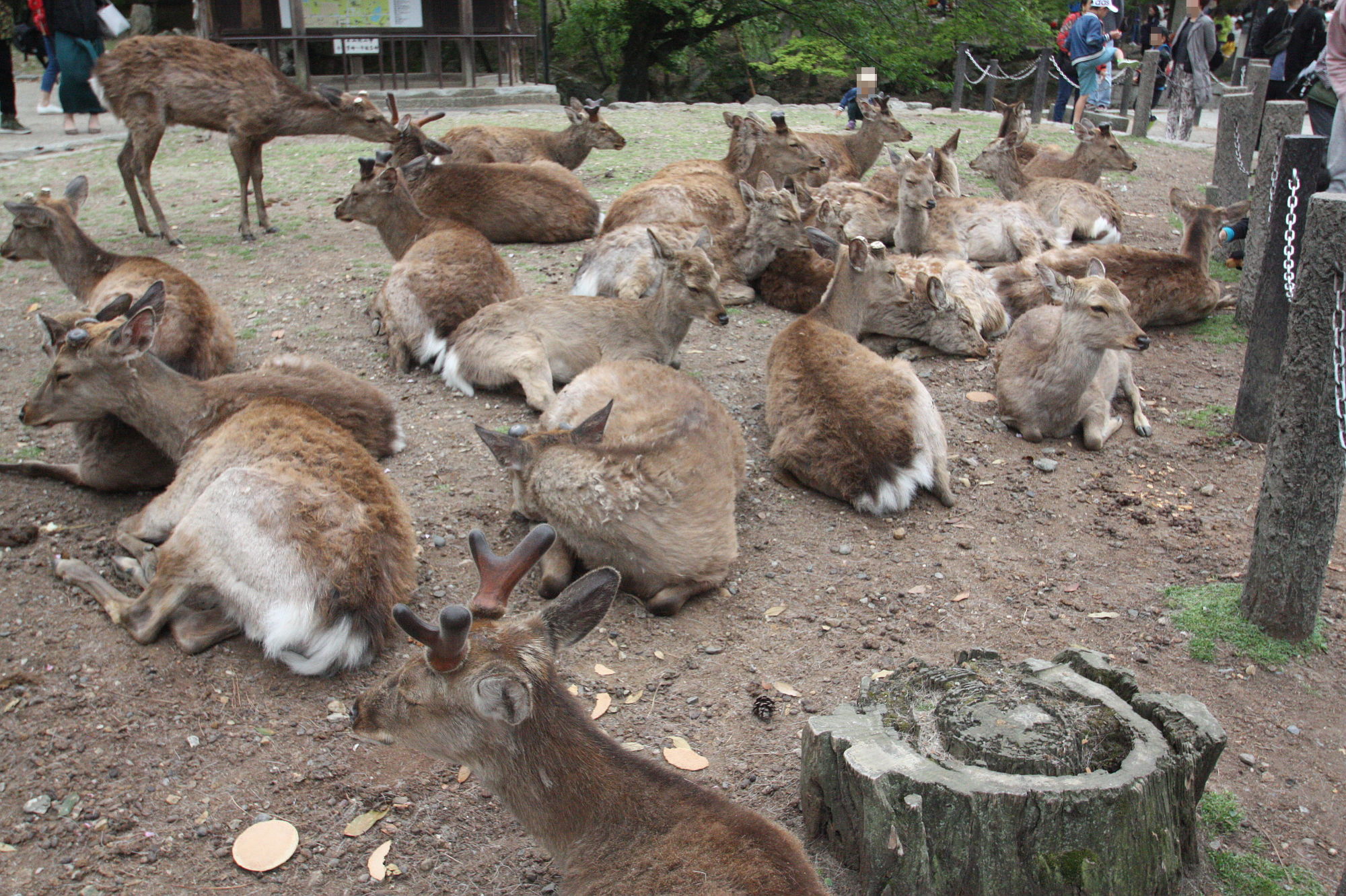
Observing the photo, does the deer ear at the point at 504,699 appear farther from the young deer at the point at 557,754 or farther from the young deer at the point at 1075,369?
the young deer at the point at 1075,369

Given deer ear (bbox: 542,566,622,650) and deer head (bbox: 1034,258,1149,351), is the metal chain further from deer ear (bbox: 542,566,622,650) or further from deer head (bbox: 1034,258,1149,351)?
deer ear (bbox: 542,566,622,650)

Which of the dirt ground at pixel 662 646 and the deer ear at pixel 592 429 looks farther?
the deer ear at pixel 592 429

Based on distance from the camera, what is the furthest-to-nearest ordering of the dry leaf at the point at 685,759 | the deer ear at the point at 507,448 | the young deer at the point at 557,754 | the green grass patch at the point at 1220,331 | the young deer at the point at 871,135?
the young deer at the point at 871,135
the green grass patch at the point at 1220,331
the deer ear at the point at 507,448
the dry leaf at the point at 685,759
the young deer at the point at 557,754

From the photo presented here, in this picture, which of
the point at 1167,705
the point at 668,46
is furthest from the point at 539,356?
the point at 668,46

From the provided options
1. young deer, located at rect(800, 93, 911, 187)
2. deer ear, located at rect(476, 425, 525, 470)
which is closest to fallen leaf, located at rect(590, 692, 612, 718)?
deer ear, located at rect(476, 425, 525, 470)

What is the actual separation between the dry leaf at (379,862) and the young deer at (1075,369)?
14.5ft

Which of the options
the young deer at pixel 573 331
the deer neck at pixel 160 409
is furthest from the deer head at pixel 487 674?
the young deer at pixel 573 331

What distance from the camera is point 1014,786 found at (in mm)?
2646

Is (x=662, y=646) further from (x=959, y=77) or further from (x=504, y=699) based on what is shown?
(x=959, y=77)

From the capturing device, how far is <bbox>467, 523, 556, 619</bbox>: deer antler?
9.57 feet

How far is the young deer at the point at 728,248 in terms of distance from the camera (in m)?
7.82

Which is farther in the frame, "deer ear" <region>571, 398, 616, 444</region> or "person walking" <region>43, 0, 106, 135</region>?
"person walking" <region>43, 0, 106, 135</region>

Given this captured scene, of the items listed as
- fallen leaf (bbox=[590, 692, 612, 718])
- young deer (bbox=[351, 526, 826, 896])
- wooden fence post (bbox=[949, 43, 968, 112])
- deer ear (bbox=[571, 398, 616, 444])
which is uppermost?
wooden fence post (bbox=[949, 43, 968, 112])

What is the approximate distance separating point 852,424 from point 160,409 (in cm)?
324
